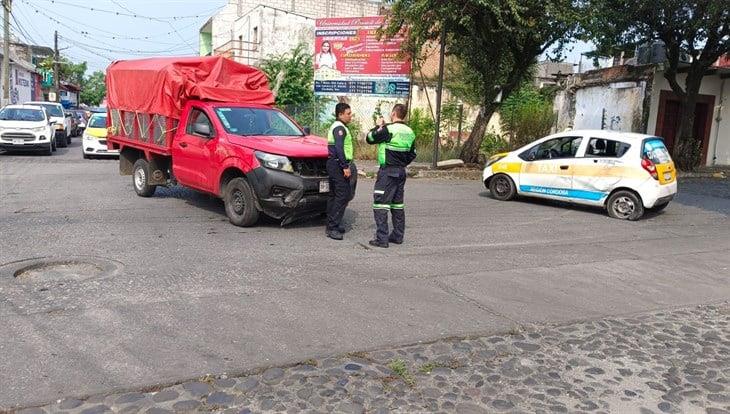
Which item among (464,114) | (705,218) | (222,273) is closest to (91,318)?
(222,273)

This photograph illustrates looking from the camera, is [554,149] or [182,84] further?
[554,149]

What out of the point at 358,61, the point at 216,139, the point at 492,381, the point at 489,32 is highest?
the point at 489,32

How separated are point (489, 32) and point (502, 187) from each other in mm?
5949

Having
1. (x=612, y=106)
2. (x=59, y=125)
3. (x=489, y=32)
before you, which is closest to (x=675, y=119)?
(x=612, y=106)

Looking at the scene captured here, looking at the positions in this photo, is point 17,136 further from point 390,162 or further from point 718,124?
point 718,124

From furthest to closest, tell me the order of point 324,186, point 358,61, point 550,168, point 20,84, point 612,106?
1. point 20,84
2. point 612,106
3. point 358,61
4. point 550,168
5. point 324,186

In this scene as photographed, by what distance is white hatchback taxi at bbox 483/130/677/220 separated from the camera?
11.1 metres

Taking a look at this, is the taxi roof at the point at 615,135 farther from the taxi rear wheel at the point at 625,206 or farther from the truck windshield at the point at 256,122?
the truck windshield at the point at 256,122

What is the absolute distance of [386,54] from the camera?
20.7 m

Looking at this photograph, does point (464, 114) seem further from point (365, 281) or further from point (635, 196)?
point (365, 281)

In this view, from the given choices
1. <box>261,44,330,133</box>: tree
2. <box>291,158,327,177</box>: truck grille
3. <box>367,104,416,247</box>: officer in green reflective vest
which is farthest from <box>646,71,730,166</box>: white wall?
<box>291,158,327,177</box>: truck grille

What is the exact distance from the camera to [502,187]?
13.0 metres

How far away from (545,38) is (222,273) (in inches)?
532

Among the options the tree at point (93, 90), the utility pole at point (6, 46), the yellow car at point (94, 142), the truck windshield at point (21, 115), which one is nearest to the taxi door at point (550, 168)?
the yellow car at point (94, 142)
